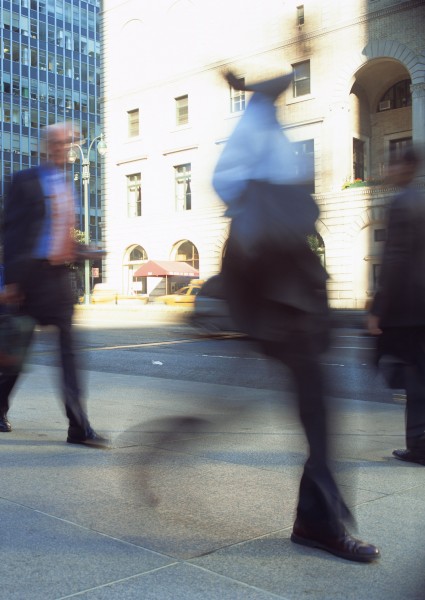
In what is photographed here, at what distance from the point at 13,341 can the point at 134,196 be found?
40281mm

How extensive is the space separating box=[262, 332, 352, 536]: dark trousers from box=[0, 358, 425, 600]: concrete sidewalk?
0.38ft

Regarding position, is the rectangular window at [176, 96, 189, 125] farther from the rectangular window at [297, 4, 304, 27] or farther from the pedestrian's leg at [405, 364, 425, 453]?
the pedestrian's leg at [405, 364, 425, 453]

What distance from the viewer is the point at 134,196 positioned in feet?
143

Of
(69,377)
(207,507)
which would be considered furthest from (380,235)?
(69,377)

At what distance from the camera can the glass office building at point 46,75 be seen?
68188mm

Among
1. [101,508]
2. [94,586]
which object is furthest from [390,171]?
[94,586]

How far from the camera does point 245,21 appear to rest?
9.20 ft

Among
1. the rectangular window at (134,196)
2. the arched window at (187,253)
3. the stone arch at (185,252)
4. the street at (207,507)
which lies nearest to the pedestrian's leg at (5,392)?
the street at (207,507)

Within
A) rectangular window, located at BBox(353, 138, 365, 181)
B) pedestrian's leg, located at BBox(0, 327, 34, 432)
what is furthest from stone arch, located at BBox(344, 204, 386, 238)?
pedestrian's leg, located at BBox(0, 327, 34, 432)

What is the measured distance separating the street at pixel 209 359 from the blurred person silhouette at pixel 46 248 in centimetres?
18

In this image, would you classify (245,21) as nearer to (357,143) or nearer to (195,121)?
(195,121)

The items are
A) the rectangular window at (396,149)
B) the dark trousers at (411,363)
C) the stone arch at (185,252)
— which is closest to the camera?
the rectangular window at (396,149)

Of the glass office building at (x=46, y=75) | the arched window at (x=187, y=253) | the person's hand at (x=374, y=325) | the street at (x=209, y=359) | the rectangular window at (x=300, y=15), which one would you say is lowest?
the street at (x=209, y=359)

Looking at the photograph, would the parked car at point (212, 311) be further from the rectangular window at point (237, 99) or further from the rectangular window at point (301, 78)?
the rectangular window at point (301, 78)
